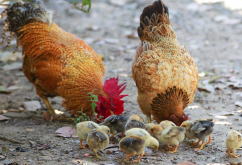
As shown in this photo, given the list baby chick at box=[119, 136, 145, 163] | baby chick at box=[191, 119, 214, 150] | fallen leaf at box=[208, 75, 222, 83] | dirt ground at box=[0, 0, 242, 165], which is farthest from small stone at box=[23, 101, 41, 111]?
fallen leaf at box=[208, 75, 222, 83]

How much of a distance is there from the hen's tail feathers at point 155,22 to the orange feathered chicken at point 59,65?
1.07m

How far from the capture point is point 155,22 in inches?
206

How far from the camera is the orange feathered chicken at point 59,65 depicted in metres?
4.32

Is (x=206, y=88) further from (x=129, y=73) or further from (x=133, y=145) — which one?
(x=133, y=145)

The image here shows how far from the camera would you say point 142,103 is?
14.9 feet

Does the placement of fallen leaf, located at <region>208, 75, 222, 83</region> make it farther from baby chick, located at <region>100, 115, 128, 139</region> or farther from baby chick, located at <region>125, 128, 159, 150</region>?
baby chick, located at <region>125, 128, 159, 150</region>

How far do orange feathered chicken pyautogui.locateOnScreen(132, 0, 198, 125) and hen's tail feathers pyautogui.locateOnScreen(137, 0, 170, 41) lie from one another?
187 millimetres

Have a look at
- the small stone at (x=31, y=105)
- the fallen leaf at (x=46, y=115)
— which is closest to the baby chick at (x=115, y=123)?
the fallen leaf at (x=46, y=115)

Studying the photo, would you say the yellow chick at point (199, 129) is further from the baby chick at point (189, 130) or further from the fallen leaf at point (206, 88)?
the fallen leaf at point (206, 88)

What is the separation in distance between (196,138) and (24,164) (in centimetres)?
214

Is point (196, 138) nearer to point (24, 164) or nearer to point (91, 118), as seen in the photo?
point (91, 118)

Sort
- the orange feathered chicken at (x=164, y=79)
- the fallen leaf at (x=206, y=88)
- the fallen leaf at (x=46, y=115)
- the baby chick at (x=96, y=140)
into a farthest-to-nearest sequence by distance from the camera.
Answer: the fallen leaf at (x=206, y=88) → the fallen leaf at (x=46, y=115) → the orange feathered chicken at (x=164, y=79) → the baby chick at (x=96, y=140)

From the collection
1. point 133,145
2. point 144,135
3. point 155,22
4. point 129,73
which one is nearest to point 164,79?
point 144,135

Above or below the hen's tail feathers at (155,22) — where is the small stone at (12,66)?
below
